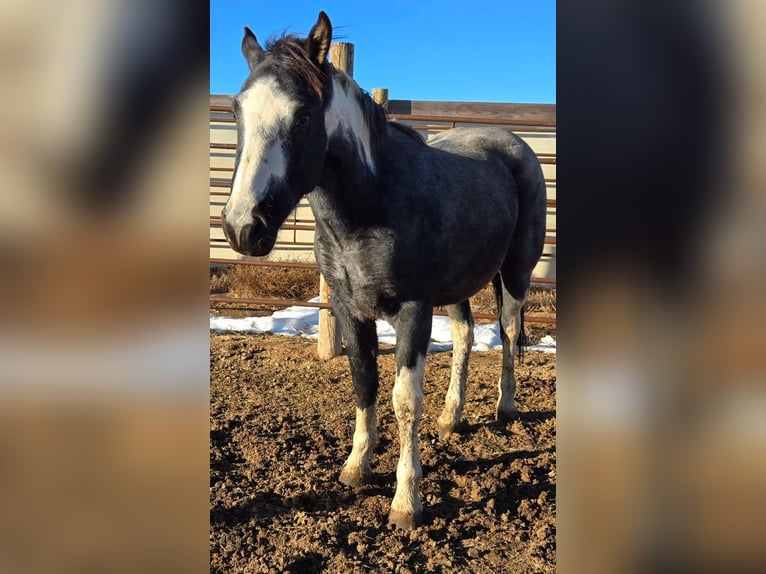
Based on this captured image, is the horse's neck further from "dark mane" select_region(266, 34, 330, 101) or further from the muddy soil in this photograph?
the muddy soil

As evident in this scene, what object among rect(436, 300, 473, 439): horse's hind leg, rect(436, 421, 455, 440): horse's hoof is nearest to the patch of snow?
rect(436, 300, 473, 439): horse's hind leg

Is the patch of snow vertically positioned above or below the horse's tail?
below

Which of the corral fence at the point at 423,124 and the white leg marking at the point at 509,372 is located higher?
the corral fence at the point at 423,124

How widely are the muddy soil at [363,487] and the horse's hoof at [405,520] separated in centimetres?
3

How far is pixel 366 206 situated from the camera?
7.30ft

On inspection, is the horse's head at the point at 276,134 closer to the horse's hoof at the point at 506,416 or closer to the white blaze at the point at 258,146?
the white blaze at the point at 258,146

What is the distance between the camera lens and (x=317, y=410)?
367 centimetres

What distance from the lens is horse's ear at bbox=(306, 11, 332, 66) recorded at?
1.84 m

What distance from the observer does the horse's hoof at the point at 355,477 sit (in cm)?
261

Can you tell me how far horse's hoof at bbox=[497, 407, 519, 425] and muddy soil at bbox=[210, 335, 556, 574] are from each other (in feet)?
0.18

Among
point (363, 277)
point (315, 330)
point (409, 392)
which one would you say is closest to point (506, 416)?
point (409, 392)

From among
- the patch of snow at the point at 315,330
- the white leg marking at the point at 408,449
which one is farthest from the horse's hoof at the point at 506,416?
the patch of snow at the point at 315,330

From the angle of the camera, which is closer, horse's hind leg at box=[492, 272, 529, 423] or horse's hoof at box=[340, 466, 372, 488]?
horse's hoof at box=[340, 466, 372, 488]
